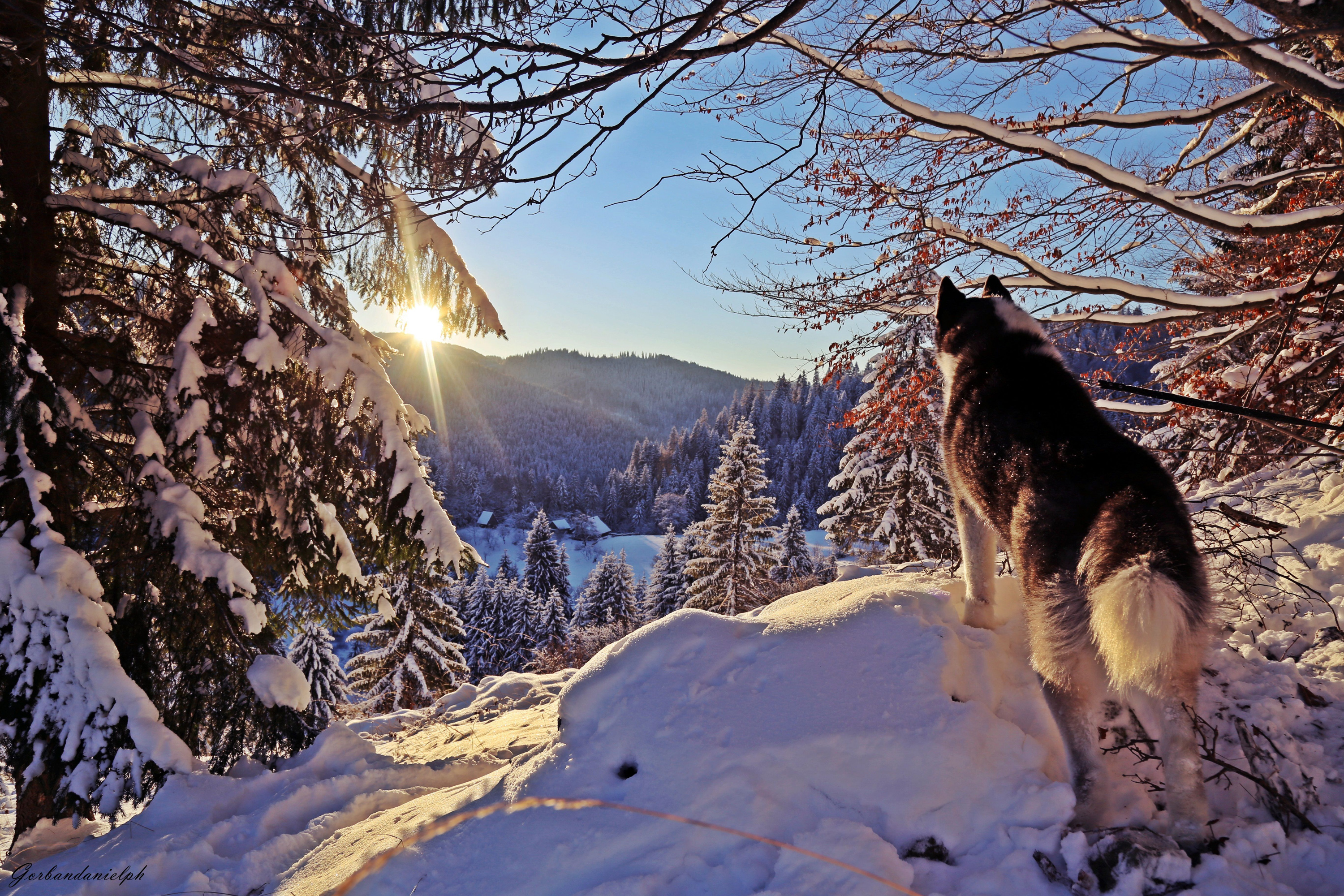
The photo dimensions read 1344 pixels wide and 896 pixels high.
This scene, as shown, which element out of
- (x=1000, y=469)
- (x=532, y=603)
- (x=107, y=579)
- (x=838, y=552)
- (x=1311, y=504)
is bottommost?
(x=532, y=603)

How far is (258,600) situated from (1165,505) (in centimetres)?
629

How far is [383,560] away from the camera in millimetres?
6180

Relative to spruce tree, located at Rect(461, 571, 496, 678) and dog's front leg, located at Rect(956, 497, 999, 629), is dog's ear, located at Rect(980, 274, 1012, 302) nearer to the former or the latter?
dog's front leg, located at Rect(956, 497, 999, 629)

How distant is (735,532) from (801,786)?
20655 millimetres

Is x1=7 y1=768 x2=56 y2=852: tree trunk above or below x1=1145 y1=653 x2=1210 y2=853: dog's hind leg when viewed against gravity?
below

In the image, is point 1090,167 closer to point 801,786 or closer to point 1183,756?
point 1183,756

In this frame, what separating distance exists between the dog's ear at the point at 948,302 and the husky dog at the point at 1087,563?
1036 millimetres

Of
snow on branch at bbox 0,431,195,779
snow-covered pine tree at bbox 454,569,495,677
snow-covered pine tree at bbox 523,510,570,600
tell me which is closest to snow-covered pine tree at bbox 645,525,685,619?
snow-covered pine tree at bbox 523,510,570,600

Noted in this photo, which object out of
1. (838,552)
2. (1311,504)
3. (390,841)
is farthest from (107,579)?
(838,552)

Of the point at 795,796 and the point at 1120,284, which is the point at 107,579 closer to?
the point at 795,796

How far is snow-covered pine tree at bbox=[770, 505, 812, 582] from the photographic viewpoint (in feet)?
104

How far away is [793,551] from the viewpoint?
33.0 meters

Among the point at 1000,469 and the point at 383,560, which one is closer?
the point at 1000,469

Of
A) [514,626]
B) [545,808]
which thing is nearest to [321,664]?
[514,626]
